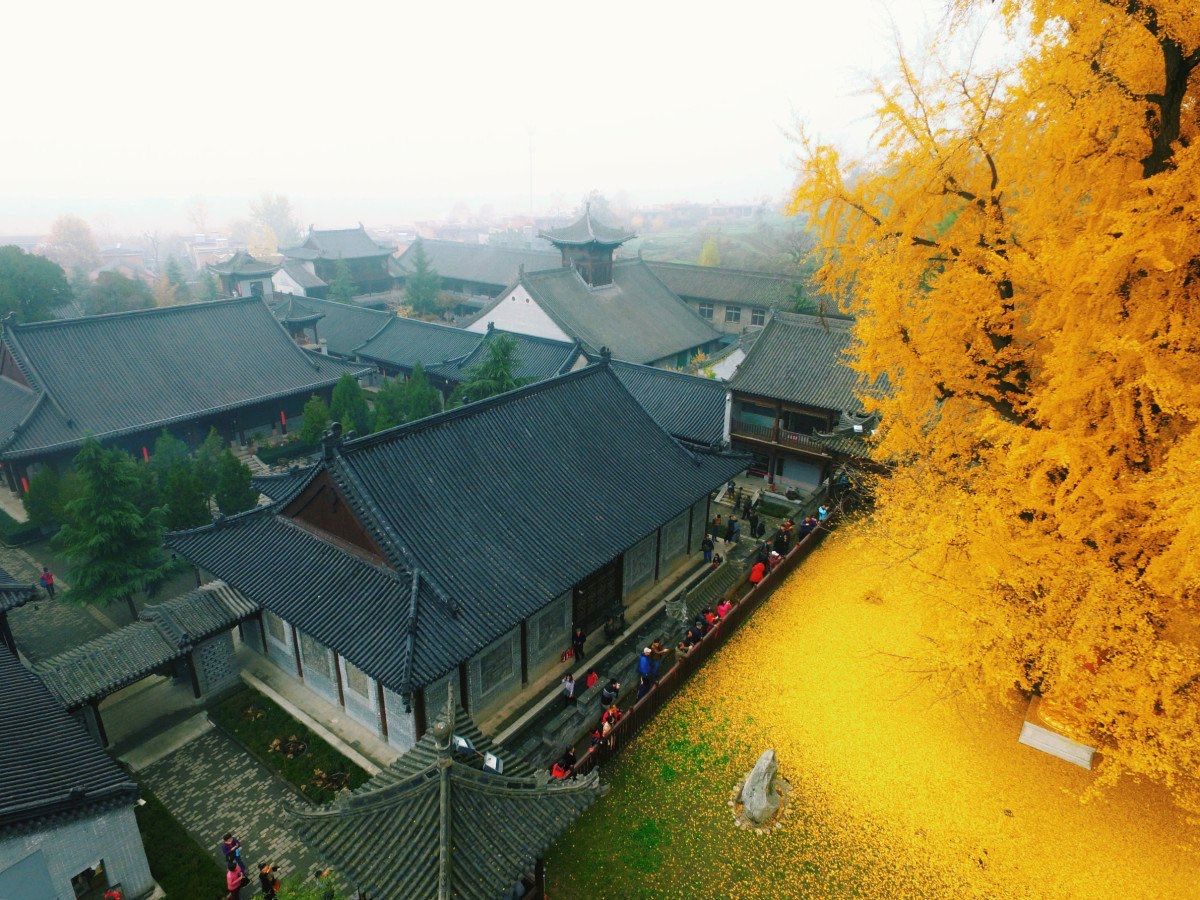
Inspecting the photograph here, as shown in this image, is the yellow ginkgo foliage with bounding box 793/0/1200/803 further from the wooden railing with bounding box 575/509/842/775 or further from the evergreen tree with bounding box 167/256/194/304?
the evergreen tree with bounding box 167/256/194/304

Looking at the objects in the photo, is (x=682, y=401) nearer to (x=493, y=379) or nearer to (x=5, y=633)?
(x=493, y=379)

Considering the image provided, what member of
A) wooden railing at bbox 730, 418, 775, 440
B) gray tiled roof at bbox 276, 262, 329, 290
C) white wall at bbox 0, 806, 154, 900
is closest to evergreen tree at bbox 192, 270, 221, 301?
gray tiled roof at bbox 276, 262, 329, 290

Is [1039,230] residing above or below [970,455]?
above

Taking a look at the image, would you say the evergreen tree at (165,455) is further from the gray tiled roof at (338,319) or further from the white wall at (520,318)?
the white wall at (520,318)

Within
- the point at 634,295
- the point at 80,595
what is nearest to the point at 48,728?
the point at 80,595

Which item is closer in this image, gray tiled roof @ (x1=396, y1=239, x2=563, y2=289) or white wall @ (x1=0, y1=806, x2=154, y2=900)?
white wall @ (x1=0, y1=806, x2=154, y2=900)

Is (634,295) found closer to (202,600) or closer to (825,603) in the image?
(825,603)
